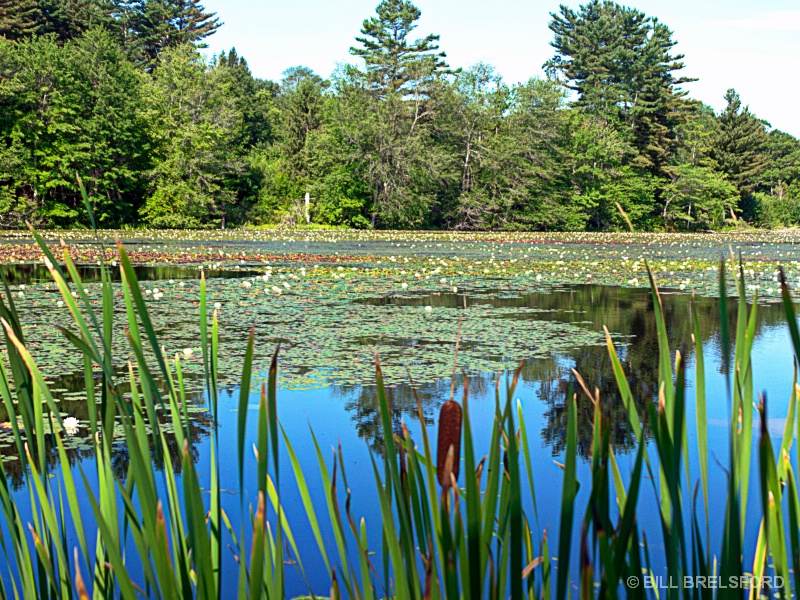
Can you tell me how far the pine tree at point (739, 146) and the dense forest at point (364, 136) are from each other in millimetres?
172

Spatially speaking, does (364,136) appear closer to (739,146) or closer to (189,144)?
(189,144)

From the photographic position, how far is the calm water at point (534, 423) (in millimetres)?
2805

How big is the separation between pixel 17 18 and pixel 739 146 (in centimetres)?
3985

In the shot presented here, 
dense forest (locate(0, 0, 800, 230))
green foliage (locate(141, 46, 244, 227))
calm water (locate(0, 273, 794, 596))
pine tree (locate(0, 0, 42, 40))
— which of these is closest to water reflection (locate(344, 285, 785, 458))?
calm water (locate(0, 273, 794, 596))

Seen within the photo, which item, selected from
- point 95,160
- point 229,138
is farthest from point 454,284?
point 229,138

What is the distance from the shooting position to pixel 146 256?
14.5 m

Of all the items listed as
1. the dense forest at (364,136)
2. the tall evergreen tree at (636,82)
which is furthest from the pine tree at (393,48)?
the tall evergreen tree at (636,82)

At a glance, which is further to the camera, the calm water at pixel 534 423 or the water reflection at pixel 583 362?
the water reflection at pixel 583 362

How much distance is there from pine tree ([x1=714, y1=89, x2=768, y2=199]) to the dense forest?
17cm

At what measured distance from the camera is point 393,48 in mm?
37812

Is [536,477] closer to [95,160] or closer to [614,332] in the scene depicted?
[614,332]

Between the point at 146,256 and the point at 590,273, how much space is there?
296 inches

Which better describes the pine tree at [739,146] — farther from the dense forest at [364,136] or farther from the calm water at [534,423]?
the calm water at [534,423]

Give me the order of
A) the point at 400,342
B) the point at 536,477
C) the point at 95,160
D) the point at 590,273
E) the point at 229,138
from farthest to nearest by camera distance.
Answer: the point at 229,138, the point at 95,160, the point at 590,273, the point at 400,342, the point at 536,477
